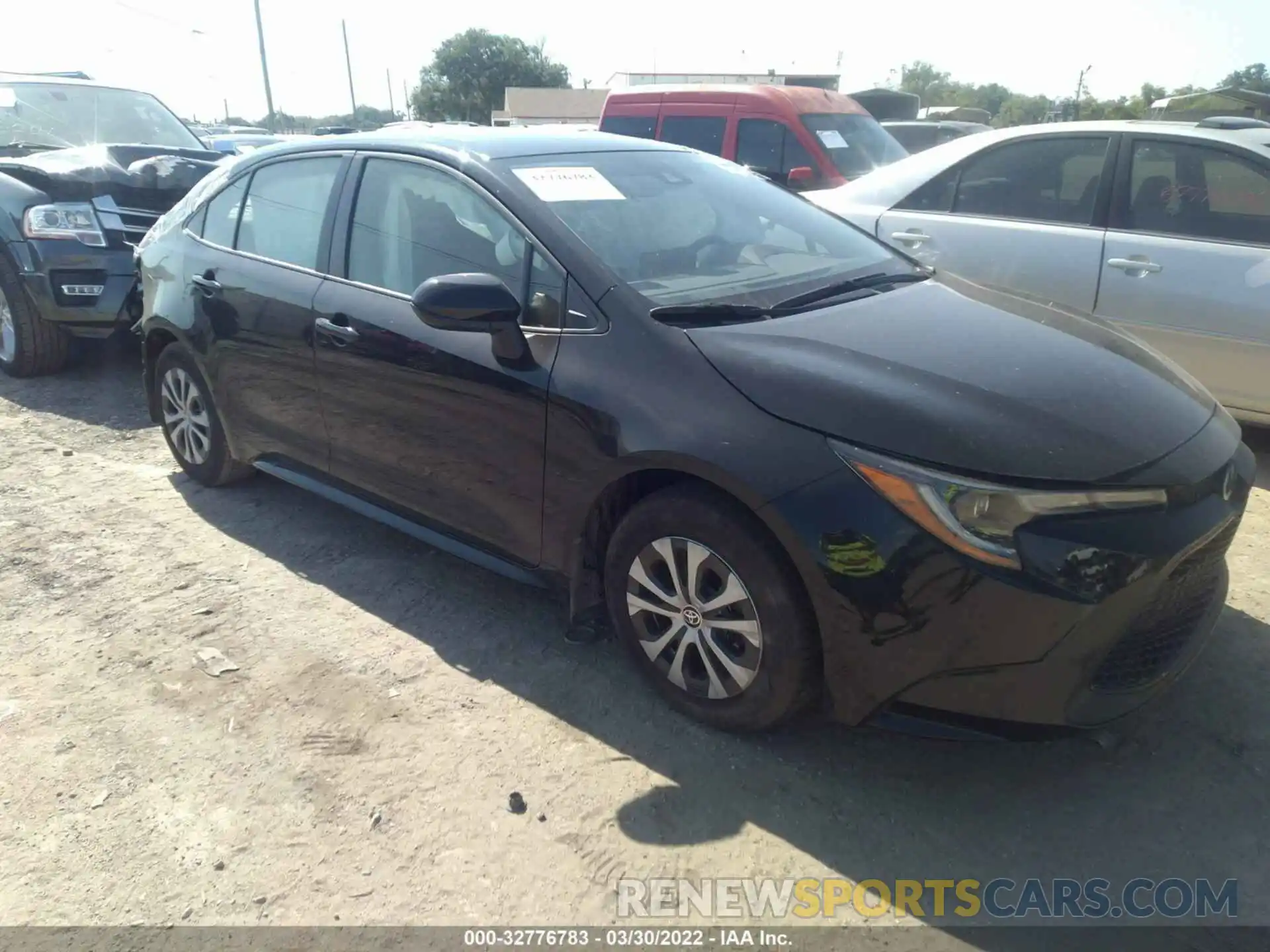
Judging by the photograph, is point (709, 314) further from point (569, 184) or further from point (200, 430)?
point (200, 430)

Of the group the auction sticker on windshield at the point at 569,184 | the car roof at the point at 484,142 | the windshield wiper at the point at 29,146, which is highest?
the windshield wiper at the point at 29,146

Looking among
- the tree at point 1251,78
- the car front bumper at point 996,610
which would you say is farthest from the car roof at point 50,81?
the tree at point 1251,78

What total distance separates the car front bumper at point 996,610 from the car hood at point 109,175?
18.2ft

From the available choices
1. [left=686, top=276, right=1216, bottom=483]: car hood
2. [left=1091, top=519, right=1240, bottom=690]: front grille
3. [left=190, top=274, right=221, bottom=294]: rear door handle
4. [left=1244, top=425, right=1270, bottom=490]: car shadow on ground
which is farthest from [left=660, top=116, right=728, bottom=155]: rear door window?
[left=1091, top=519, right=1240, bottom=690]: front grille

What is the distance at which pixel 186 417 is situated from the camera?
181 inches

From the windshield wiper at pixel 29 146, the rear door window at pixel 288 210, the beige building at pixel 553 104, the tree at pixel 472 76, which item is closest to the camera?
the rear door window at pixel 288 210

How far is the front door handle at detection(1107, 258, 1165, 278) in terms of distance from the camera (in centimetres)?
466

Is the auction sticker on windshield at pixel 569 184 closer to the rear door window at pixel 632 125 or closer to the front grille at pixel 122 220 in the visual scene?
the front grille at pixel 122 220

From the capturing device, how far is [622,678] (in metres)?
3.14

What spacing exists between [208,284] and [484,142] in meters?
1.51

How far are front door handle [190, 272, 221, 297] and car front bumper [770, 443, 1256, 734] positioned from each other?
284 centimetres

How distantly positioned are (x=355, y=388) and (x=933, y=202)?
3.45m

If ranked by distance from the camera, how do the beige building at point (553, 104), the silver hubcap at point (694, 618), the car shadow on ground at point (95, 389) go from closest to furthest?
the silver hubcap at point (694, 618)
the car shadow on ground at point (95, 389)
the beige building at point (553, 104)

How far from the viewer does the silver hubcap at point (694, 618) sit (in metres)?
2.62
